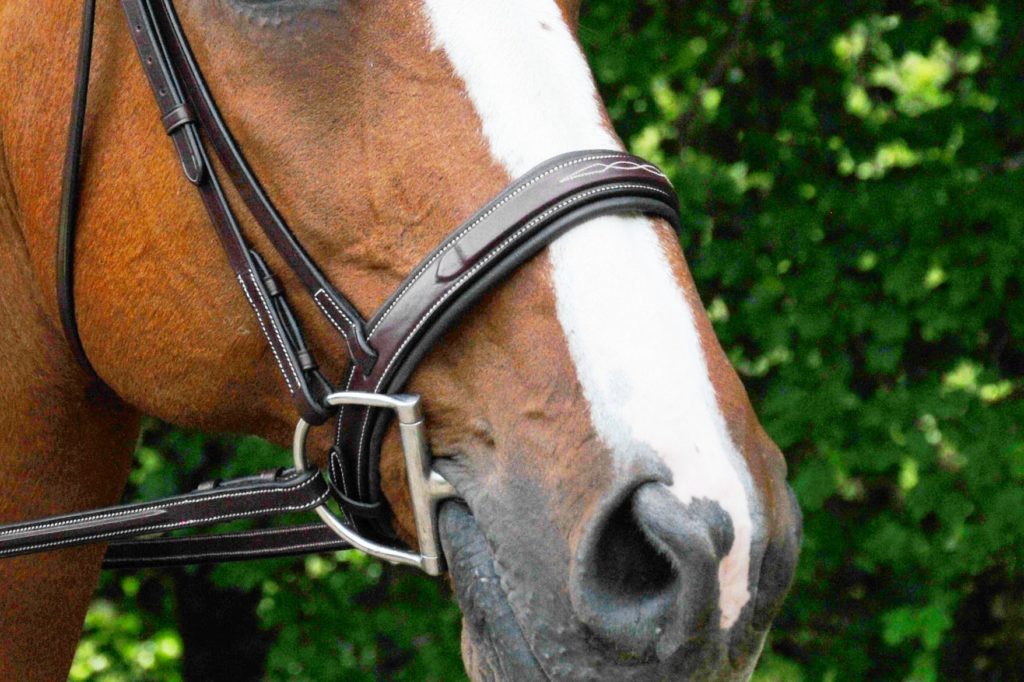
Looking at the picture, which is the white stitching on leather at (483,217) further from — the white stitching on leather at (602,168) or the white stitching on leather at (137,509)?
the white stitching on leather at (137,509)

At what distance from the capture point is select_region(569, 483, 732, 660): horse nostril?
1.25 meters

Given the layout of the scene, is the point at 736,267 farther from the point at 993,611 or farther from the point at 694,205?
the point at 993,611

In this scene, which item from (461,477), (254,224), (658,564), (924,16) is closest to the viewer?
(658,564)

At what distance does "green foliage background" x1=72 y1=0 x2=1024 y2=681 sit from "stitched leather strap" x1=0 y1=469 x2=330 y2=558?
1539 millimetres

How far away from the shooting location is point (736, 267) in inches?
140

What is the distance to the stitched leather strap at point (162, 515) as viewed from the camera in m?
1.74

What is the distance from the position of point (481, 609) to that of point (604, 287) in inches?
17.6

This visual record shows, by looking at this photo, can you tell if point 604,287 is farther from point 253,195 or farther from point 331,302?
point 253,195

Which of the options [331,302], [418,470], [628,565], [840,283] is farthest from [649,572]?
[840,283]

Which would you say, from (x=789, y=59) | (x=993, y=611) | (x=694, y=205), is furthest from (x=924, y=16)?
(x=993, y=611)

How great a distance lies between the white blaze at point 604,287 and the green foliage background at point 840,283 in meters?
1.94

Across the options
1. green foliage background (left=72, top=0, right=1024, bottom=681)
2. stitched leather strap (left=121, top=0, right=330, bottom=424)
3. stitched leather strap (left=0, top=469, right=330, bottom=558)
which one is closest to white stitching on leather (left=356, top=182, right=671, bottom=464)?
stitched leather strap (left=121, top=0, right=330, bottom=424)

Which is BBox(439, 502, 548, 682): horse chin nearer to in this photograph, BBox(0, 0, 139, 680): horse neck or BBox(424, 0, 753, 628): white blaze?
BBox(424, 0, 753, 628): white blaze

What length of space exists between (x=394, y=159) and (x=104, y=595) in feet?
9.55
